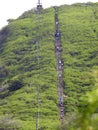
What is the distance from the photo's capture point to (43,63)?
5079 inches

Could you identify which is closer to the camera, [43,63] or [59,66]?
[43,63]

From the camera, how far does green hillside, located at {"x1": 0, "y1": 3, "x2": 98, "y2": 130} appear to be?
101m

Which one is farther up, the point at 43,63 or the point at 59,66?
the point at 43,63

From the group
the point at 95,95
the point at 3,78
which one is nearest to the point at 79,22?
the point at 3,78

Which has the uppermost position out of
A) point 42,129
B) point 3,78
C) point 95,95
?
point 95,95

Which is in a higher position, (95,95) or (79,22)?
(95,95)

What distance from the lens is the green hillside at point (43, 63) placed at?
10053cm

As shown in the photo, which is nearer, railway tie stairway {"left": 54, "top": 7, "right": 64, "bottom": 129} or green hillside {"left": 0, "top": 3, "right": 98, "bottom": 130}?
green hillside {"left": 0, "top": 3, "right": 98, "bottom": 130}

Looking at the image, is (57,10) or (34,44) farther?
(57,10)

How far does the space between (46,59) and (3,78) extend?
1286 centimetres

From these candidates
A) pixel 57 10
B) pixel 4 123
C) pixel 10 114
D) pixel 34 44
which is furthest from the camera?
pixel 57 10

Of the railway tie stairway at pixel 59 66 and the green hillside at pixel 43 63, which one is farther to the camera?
the railway tie stairway at pixel 59 66

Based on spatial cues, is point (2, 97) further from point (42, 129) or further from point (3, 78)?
point (42, 129)

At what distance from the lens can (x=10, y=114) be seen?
98625mm
